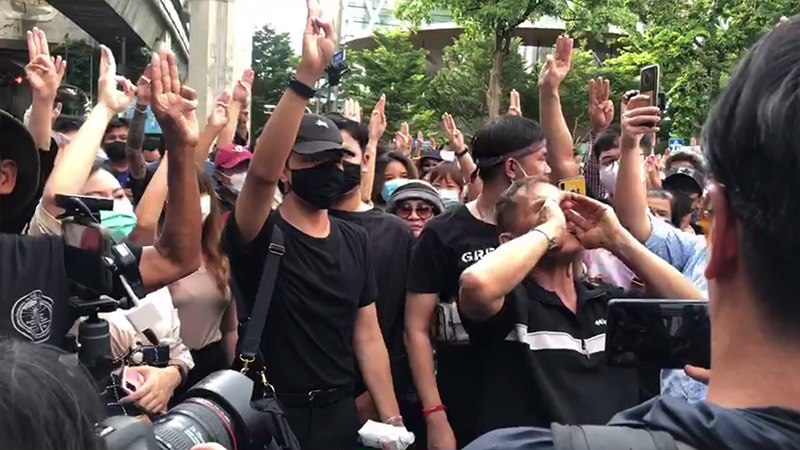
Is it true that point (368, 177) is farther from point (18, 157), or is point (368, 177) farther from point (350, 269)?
point (18, 157)

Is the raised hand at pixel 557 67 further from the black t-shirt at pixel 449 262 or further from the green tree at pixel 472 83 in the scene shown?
the green tree at pixel 472 83

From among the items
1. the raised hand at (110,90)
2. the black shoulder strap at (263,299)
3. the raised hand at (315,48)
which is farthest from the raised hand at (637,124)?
the raised hand at (110,90)

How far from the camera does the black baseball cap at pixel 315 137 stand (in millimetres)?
3533

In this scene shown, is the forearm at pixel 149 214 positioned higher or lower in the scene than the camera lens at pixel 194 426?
higher

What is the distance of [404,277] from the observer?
4074mm

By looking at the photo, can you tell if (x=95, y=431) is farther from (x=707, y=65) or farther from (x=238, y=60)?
(x=238, y=60)

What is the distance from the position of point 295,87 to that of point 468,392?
4.26ft

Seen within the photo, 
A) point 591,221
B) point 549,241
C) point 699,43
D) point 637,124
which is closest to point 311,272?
point 549,241

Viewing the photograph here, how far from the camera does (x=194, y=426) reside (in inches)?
70.3

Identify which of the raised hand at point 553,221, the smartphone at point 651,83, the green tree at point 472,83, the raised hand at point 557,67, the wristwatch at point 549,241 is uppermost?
the green tree at point 472,83

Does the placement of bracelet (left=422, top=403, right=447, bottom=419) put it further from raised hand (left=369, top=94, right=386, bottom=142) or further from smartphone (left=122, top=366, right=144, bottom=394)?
raised hand (left=369, top=94, right=386, bottom=142)

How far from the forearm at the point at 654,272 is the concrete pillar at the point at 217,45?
1929cm

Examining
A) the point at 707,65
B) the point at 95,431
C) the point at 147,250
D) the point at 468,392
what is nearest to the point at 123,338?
the point at 147,250

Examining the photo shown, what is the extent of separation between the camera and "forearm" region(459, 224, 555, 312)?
107 inches
